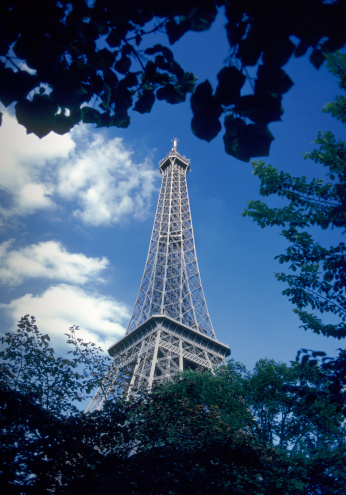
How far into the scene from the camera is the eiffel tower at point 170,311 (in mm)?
28281

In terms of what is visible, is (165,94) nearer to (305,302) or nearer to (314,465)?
(305,302)

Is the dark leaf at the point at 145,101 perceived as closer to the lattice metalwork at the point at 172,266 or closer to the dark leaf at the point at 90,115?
the dark leaf at the point at 90,115

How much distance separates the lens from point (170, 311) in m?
36.5

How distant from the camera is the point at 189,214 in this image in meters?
49.1

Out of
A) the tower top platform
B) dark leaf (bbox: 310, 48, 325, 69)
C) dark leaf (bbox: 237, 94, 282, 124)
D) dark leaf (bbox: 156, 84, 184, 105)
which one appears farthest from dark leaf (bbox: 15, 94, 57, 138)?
A: the tower top platform

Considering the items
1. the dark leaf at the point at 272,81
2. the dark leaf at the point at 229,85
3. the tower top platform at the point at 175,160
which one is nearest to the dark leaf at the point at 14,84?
the dark leaf at the point at 229,85

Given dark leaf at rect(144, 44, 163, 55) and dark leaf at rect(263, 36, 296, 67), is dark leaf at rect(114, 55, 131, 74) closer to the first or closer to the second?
dark leaf at rect(144, 44, 163, 55)

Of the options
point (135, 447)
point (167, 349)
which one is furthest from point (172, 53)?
point (167, 349)

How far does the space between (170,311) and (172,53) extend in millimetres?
35067

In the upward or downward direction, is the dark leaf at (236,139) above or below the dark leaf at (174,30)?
below

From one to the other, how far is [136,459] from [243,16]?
835 centimetres

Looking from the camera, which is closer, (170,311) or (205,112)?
(205,112)

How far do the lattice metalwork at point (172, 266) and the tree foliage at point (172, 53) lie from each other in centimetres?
3312

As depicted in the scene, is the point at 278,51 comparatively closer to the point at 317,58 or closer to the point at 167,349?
the point at 317,58
